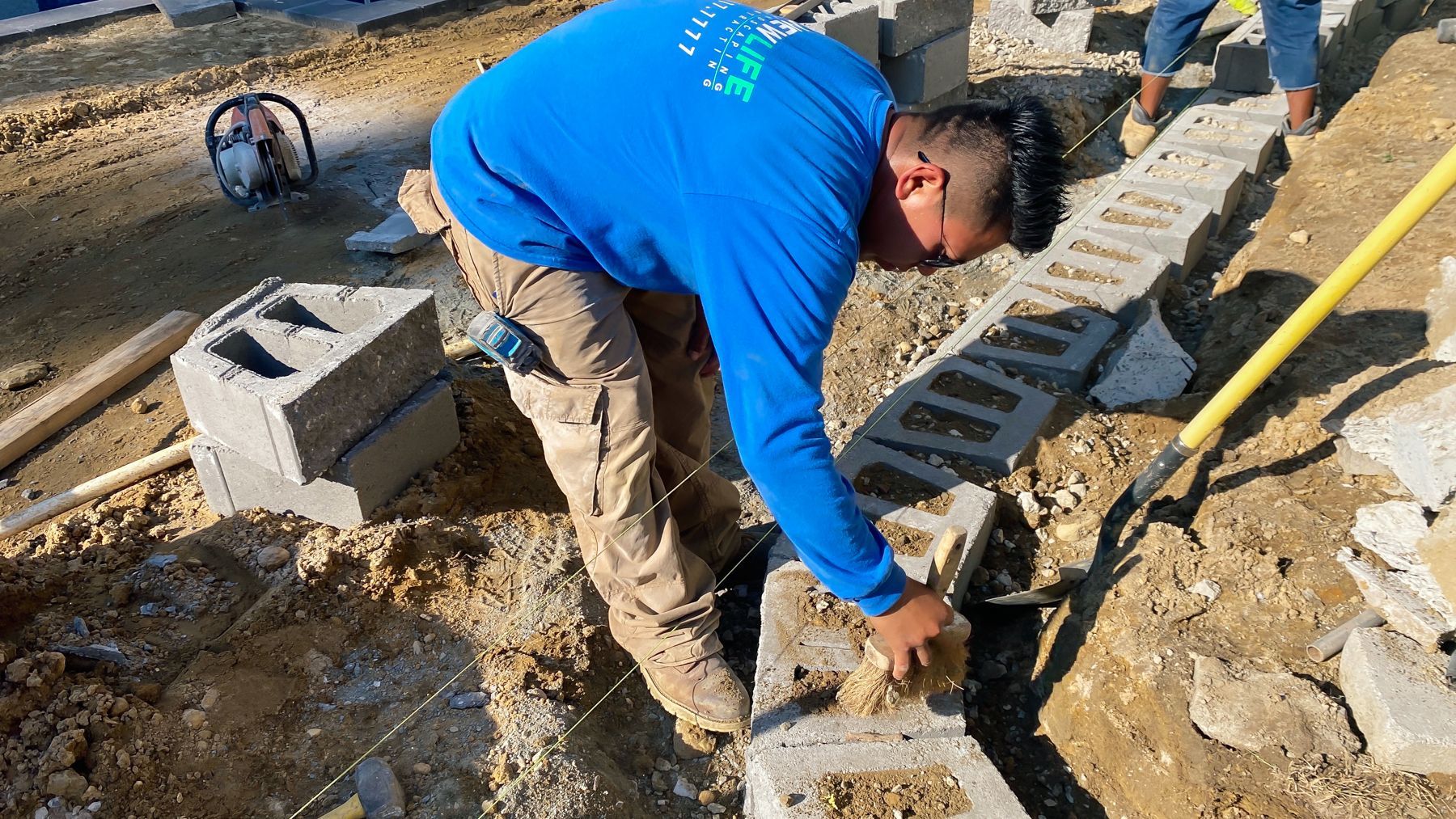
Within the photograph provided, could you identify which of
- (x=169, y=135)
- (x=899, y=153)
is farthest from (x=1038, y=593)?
(x=169, y=135)

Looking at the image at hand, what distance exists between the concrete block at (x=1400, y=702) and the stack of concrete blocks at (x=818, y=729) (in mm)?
827

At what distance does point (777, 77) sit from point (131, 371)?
341 cm

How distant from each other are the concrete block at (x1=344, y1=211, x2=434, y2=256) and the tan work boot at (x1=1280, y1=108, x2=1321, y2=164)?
5192 millimetres

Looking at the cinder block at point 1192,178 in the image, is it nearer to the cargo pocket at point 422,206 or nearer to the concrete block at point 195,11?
the cargo pocket at point 422,206

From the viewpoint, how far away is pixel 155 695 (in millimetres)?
2432

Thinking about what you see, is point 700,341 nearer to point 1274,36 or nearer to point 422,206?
point 422,206

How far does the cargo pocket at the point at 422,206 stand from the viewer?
231cm

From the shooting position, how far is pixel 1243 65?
6434mm

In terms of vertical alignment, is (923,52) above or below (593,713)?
above

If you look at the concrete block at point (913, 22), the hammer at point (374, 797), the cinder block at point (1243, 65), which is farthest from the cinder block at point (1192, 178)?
the hammer at point (374, 797)

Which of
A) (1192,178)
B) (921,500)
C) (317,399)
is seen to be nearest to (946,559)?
(921,500)

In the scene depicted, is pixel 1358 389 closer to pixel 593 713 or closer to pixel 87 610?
pixel 593 713

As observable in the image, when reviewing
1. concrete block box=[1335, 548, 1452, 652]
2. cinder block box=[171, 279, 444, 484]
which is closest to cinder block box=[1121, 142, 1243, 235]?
concrete block box=[1335, 548, 1452, 652]

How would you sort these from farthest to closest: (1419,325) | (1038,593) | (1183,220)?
(1183,220), (1419,325), (1038,593)
